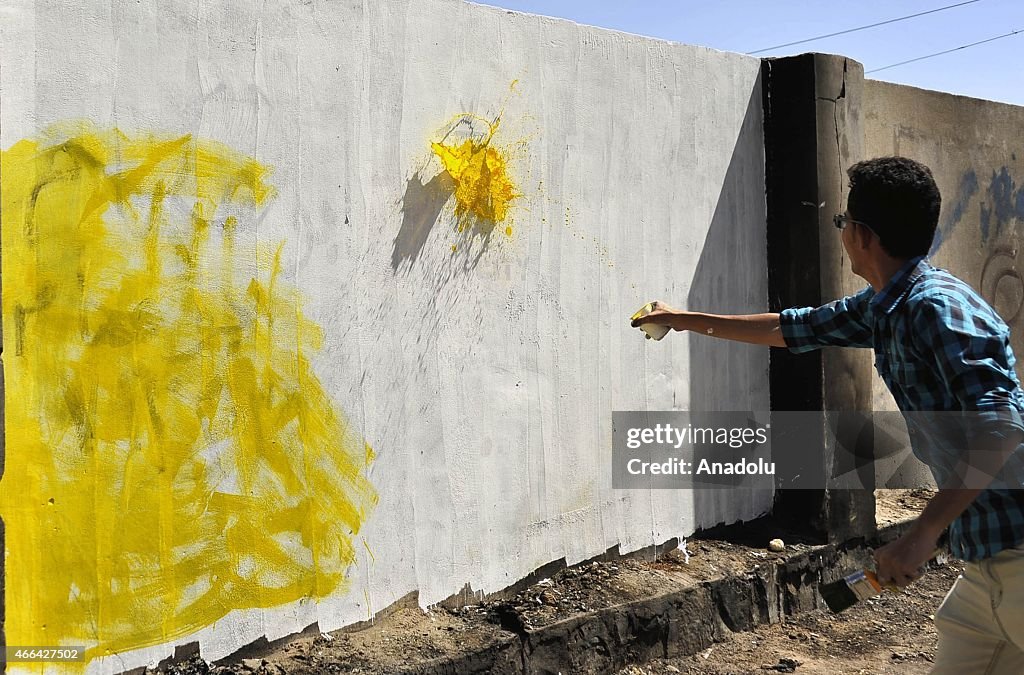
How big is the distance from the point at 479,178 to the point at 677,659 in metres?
1.98

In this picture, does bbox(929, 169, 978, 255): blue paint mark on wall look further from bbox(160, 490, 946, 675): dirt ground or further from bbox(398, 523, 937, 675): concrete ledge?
bbox(398, 523, 937, 675): concrete ledge

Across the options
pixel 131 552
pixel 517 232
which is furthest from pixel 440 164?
pixel 131 552

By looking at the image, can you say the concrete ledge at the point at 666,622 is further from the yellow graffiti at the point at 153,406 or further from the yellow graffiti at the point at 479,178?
the yellow graffiti at the point at 479,178

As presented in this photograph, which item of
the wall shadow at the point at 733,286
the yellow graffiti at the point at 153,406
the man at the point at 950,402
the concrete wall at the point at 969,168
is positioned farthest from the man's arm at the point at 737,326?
the concrete wall at the point at 969,168

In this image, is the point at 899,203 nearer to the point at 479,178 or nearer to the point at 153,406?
the point at 479,178

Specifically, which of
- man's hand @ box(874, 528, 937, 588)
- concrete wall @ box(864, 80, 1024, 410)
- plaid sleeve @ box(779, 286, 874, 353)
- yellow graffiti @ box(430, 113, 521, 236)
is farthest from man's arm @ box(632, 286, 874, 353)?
concrete wall @ box(864, 80, 1024, 410)

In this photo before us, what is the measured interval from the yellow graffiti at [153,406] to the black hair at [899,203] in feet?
5.49

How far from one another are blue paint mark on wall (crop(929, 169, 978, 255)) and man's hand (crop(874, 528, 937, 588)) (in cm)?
422

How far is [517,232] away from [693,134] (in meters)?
1.15

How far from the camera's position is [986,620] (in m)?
2.50

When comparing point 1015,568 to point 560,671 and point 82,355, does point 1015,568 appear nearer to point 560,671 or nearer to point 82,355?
point 560,671

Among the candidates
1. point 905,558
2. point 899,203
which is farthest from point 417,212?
point 905,558

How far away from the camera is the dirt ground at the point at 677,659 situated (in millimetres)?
3279

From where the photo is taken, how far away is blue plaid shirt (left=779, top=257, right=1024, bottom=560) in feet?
7.51
